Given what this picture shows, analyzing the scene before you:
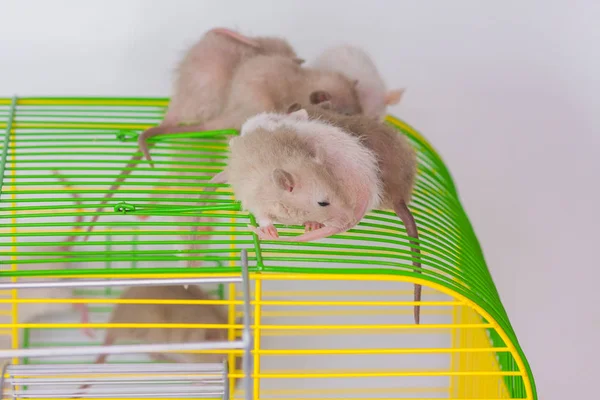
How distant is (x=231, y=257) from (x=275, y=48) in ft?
2.00

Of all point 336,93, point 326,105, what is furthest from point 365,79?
point 326,105

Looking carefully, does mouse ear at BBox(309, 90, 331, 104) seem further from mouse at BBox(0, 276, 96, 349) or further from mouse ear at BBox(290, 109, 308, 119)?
mouse at BBox(0, 276, 96, 349)

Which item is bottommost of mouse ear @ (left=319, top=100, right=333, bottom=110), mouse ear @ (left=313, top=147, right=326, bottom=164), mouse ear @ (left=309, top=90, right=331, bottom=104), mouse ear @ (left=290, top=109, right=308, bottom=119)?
mouse ear @ (left=313, top=147, right=326, bottom=164)

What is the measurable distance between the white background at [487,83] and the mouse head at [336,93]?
1.72 ft

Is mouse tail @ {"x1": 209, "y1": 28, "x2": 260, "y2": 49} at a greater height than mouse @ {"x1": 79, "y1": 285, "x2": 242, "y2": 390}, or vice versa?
mouse tail @ {"x1": 209, "y1": 28, "x2": 260, "y2": 49}

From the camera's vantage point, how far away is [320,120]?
1182mm

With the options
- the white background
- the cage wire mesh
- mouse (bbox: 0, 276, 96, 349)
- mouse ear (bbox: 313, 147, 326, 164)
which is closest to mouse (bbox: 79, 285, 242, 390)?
the cage wire mesh

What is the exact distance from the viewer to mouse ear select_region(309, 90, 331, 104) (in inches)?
54.4

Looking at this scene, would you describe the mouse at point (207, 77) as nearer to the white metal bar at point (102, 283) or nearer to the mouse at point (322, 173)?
the mouse at point (322, 173)

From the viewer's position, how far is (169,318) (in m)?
1.50

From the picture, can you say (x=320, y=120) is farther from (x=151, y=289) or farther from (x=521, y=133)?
(x=521, y=133)

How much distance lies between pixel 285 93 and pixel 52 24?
0.84 metres

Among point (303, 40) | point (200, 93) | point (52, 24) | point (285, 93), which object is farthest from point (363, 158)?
point (52, 24)

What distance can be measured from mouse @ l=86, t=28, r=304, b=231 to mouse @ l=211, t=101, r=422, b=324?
27 cm
